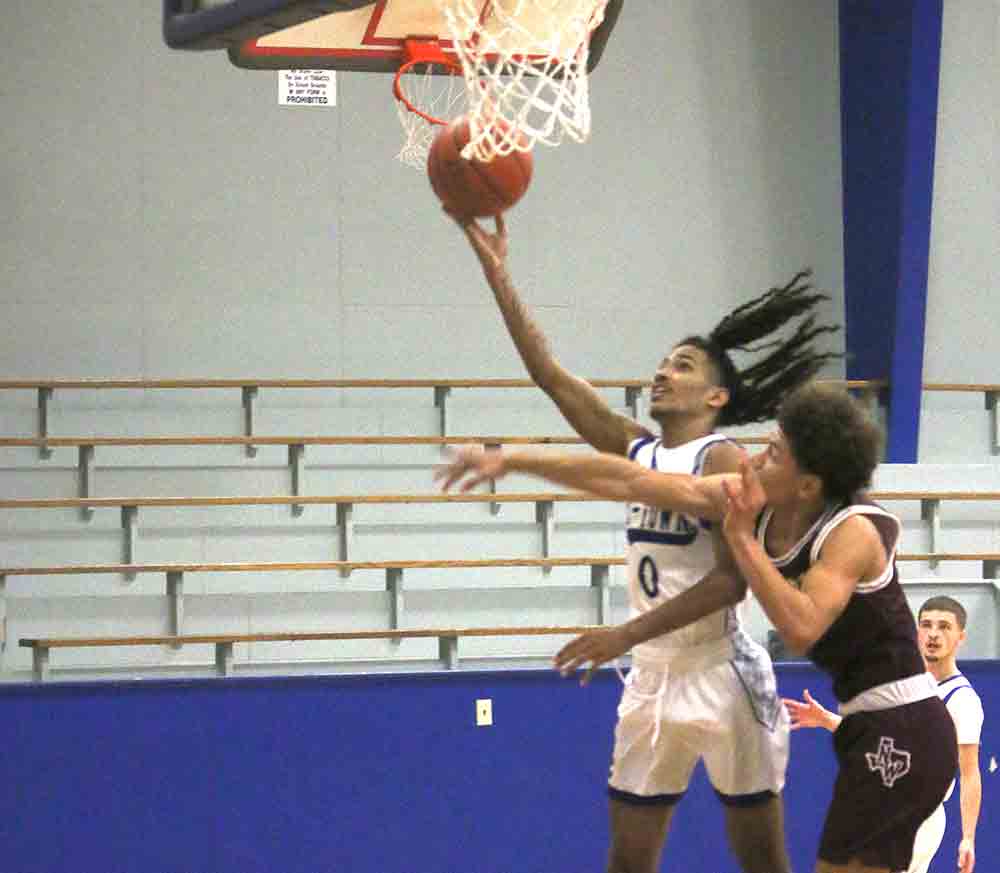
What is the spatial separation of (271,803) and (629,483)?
10.4 ft

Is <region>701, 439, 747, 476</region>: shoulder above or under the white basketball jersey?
above

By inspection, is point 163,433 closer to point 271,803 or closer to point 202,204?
point 202,204

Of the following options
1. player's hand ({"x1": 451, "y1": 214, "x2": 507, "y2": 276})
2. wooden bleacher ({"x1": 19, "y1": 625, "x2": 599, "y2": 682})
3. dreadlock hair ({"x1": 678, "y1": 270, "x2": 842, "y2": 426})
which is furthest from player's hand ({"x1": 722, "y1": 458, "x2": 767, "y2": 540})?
wooden bleacher ({"x1": 19, "y1": 625, "x2": 599, "y2": 682})

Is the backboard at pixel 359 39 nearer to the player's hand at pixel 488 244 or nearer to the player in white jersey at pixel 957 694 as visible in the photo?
the player's hand at pixel 488 244

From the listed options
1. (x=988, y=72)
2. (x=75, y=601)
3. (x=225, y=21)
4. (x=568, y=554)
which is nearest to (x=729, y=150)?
(x=988, y=72)

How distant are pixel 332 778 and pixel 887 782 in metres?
3.23

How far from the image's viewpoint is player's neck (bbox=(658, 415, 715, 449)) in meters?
4.45

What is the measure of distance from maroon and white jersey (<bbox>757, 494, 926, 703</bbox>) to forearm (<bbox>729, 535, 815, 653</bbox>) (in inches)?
7.5

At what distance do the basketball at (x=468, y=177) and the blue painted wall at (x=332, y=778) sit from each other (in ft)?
8.08

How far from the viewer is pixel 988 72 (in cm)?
980

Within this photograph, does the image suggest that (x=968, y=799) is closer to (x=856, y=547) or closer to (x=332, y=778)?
(x=856, y=547)

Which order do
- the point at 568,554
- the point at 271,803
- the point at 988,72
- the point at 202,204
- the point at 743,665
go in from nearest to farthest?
1. the point at 743,665
2. the point at 271,803
3. the point at 568,554
4. the point at 202,204
5. the point at 988,72

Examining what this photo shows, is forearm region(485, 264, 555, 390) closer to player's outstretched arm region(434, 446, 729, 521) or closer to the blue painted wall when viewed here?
player's outstretched arm region(434, 446, 729, 521)

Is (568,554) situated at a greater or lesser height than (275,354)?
lesser
